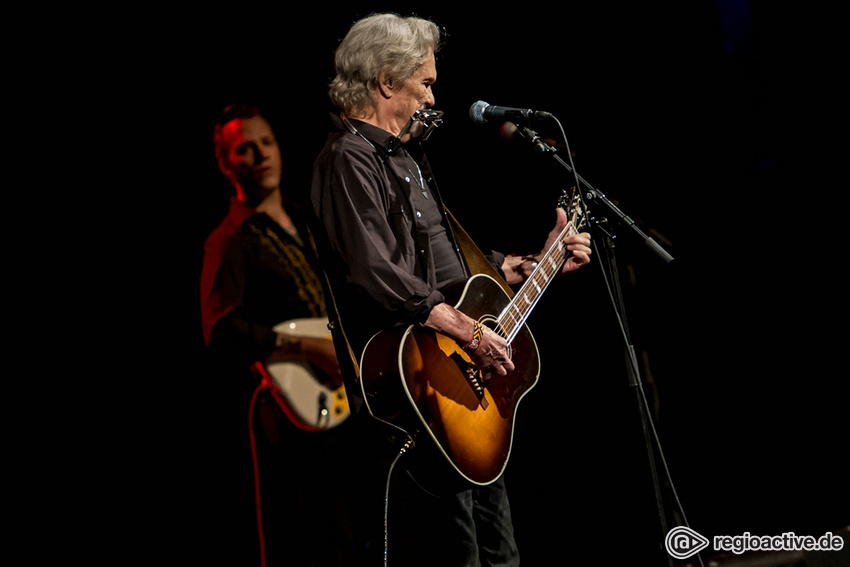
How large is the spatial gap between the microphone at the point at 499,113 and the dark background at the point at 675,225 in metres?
1.09

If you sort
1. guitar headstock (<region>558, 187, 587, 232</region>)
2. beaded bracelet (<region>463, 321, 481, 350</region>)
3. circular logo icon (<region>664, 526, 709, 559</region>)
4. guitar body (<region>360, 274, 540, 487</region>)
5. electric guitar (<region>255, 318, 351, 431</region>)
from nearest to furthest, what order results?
guitar body (<region>360, 274, 540, 487</region>), beaded bracelet (<region>463, 321, 481, 350</region>), circular logo icon (<region>664, 526, 709, 559</region>), guitar headstock (<region>558, 187, 587, 232</region>), electric guitar (<region>255, 318, 351, 431</region>)

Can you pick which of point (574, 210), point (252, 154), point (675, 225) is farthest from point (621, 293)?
point (252, 154)

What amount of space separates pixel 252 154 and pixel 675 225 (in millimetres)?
2184

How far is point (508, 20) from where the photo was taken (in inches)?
140

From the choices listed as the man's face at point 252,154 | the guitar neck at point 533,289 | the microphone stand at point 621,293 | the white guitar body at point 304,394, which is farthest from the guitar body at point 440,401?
the man's face at point 252,154

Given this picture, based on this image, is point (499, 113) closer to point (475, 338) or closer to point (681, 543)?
point (475, 338)

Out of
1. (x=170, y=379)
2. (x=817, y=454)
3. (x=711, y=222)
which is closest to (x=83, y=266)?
(x=170, y=379)

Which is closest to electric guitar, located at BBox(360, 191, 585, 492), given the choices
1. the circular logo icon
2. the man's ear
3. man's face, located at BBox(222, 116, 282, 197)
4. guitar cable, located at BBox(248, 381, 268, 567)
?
the circular logo icon

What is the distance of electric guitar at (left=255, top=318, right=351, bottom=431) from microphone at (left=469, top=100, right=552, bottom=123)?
1.17m

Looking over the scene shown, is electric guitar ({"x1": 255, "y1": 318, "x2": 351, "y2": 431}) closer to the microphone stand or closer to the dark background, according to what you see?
the dark background

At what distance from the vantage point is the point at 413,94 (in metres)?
2.29

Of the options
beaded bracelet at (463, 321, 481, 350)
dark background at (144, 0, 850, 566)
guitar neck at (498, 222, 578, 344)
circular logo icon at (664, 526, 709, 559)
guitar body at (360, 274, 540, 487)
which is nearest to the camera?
guitar body at (360, 274, 540, 487)

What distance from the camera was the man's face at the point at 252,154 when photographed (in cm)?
293

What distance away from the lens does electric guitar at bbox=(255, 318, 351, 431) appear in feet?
9.36
